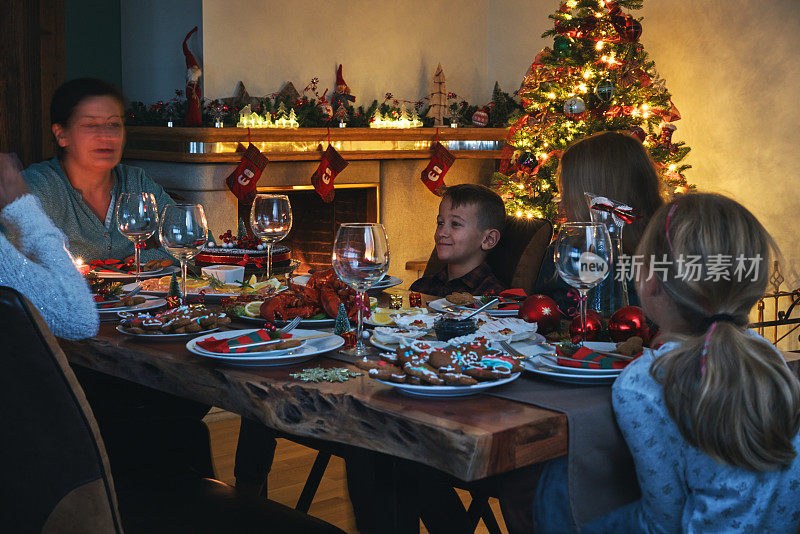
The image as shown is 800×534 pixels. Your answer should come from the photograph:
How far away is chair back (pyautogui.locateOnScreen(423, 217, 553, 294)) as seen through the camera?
240 centimetres

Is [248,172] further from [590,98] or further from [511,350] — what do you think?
[511,350]

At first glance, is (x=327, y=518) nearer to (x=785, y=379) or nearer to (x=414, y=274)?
(x=785, y=379)

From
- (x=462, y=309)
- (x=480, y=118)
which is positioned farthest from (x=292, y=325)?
(x=480, y=118)

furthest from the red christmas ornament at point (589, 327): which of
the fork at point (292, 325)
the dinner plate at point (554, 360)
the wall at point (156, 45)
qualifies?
the wall at point (156, 45)

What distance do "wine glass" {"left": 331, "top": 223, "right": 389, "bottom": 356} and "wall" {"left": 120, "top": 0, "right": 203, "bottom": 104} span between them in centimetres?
294

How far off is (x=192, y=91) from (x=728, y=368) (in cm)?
325

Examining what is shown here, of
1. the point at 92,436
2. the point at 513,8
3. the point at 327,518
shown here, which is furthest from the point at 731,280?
the point at 513,8

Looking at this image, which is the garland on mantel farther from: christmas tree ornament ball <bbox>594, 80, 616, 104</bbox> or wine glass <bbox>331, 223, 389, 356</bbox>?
wine glass <bbox>331, 223, 389, 356</bbox>

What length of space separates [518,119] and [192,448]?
3170 mm

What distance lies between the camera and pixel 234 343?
4.02ft

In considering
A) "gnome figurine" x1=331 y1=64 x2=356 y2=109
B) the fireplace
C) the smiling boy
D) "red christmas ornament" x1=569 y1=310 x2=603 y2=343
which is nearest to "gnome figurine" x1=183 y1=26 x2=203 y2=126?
"gnome figurine" x1=331 y1=64 x2=356 y2=109

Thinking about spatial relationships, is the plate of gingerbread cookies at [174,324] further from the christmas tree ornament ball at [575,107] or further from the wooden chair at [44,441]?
the christmas tree ornament ball at [575,107]

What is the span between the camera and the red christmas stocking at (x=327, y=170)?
4.20 m

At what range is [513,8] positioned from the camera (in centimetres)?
527
